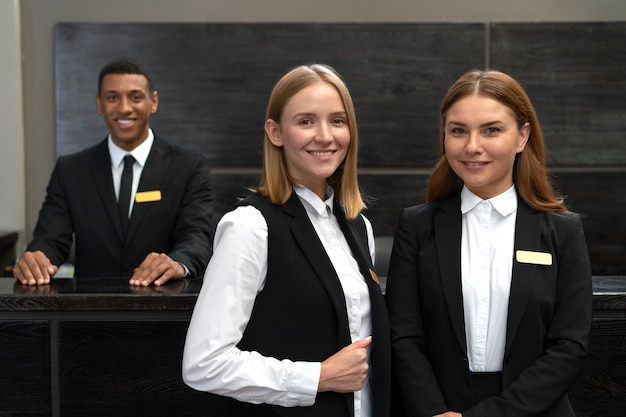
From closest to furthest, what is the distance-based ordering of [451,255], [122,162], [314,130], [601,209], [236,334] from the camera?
[236,334]
[314,130]
[451,255]
[122,162]
[601,209]

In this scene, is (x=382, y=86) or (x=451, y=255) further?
(x=382, y=86)

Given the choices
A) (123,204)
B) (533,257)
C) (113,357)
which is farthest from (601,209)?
(113,357)

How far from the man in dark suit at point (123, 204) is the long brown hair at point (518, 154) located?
1.22 m

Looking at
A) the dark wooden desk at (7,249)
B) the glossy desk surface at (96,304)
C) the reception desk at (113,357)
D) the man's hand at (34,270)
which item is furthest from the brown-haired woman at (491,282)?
the dark wooden desk at (7,249)

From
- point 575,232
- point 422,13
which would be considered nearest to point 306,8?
point 422,13

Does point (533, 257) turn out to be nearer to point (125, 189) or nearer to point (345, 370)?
point (345, 370)

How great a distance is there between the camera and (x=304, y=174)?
1685 millimetres

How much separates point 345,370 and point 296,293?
0.56ft

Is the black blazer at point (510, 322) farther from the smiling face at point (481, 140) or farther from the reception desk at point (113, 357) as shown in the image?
the reception desk at point (113, 357)

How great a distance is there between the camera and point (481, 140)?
1702 millimetres

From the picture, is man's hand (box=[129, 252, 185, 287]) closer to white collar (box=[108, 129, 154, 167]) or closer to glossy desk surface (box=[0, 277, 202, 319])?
glossy desk surface (box=[0, 277, 202, 319])

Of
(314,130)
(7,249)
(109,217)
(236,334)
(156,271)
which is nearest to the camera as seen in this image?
→ (236,334)

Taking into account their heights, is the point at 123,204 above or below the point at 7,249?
above

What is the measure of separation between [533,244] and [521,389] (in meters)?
0.30
